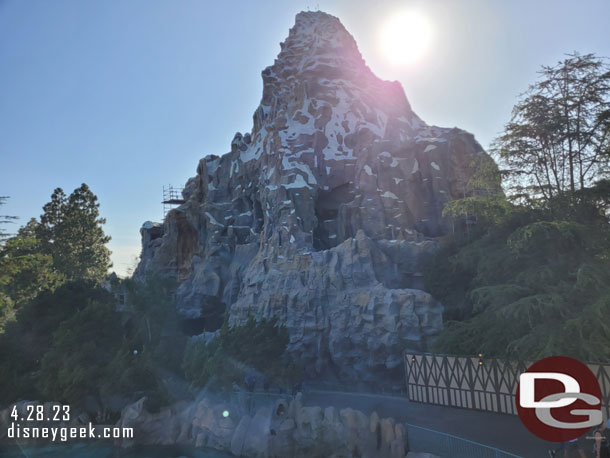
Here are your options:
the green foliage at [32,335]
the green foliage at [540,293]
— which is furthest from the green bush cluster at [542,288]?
the green foliage at [32,335]

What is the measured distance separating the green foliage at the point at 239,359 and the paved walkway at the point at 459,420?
6.96ft

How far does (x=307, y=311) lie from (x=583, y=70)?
19.5 metres

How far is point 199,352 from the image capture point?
24.0m

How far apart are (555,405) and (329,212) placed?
30.8 m

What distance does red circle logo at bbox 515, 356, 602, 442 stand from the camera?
9273 mm

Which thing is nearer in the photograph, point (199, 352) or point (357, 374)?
point (199, 352)

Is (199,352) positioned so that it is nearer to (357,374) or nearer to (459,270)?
(357,374)

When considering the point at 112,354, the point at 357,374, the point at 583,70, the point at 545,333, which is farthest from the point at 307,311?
the point at 583,70

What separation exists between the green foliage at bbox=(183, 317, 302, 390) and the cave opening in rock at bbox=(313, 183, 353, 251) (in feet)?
→ 43.7

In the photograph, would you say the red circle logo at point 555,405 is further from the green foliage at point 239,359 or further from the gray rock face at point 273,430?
the green foliage at point 239,359

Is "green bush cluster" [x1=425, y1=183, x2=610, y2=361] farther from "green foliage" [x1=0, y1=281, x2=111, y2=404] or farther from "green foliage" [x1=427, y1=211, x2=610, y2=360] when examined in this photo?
"green foliage" [x1=0, y1=281, x2=111, y2=404]

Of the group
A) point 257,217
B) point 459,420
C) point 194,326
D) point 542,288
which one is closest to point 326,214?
point 257,217

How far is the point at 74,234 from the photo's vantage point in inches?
1976

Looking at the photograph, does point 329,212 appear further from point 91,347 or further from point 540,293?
point 540,293
